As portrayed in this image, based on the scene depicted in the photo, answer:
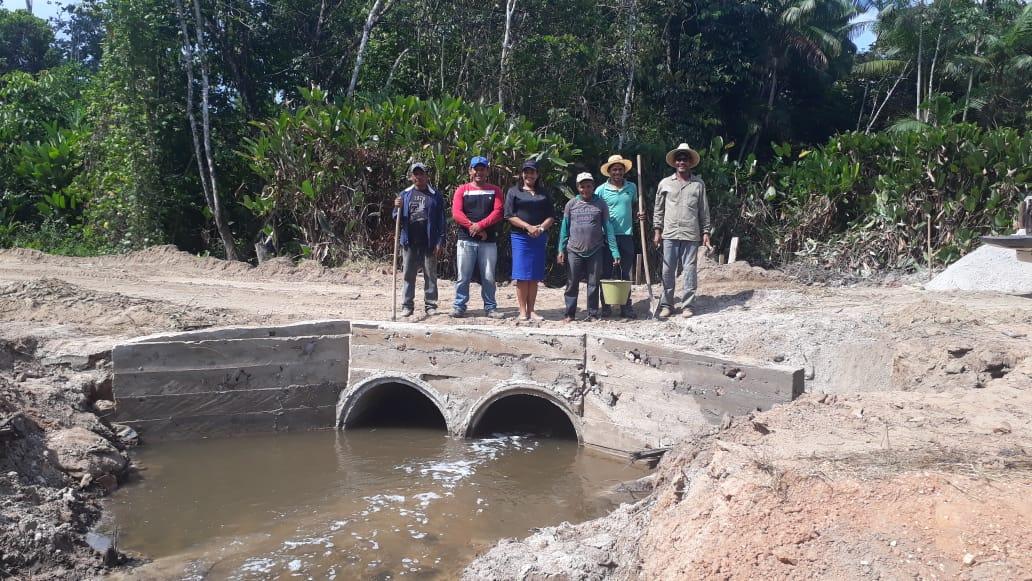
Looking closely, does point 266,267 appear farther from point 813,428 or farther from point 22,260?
point 813,428

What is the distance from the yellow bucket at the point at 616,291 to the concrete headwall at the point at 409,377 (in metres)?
0.68

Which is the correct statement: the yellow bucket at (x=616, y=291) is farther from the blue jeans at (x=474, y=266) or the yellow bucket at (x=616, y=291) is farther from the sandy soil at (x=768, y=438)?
the blue jeans at (x=474, y=266)

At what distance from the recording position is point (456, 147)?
37.3 ft

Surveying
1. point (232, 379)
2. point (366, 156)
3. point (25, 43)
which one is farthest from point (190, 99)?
point (25, 43)

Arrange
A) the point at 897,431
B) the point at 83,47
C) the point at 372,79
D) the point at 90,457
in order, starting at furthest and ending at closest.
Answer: the point at 83,47 < the point at 372,79 < the point at 90,457 < the point at 897,431

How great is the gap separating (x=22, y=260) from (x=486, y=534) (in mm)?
9616

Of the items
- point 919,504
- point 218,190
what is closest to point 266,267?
point 218,190

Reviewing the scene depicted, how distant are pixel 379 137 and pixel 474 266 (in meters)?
4.14

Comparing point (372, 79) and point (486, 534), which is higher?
point (372, 79)

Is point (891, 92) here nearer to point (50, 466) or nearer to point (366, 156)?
point (366, 156)

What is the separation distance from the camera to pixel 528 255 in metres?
7.89

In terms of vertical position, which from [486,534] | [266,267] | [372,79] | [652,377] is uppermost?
[372,79]

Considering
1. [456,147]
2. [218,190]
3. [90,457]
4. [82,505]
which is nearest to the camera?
[82,505]

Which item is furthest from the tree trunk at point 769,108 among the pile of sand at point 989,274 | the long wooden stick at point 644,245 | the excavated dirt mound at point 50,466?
the excavated dirt mound at point 50,466
